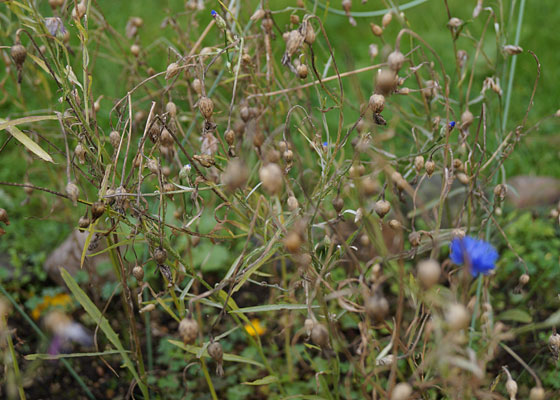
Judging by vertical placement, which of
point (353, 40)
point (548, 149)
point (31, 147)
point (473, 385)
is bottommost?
point (548, 149)

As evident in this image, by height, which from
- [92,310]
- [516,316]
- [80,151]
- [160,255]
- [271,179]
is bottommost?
[516,316]

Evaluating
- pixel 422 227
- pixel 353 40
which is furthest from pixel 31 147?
pixel 353 40

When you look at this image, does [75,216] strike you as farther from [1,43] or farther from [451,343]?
[451,343]

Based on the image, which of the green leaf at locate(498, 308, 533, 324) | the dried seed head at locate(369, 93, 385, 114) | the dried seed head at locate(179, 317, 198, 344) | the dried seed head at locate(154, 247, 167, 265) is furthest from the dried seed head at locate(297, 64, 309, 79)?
the green leaf at locate(498, 308, 533, 324)

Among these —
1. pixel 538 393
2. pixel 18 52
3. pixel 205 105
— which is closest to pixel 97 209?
pixel 205 105

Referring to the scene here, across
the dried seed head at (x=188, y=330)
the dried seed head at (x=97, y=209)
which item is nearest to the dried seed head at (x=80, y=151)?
the dried seed head at (x=97, y=209)

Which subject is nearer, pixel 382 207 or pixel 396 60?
pixel 396 60

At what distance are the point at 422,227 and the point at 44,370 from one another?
1.36 meters

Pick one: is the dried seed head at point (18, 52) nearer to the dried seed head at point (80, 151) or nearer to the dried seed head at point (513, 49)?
the dried seed head at point (80, 151)

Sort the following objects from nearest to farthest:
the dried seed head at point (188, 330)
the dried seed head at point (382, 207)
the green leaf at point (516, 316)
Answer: the dried seed head at point (188, 330) < the dried seed head at point (382, 207) < the green leaf at point (516, 316)

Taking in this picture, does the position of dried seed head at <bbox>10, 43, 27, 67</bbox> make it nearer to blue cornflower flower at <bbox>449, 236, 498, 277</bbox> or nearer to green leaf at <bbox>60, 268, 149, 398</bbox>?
green leaf at <bbox>60, 268, 149, 398</bbox>

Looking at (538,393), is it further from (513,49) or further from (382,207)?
(513,49)

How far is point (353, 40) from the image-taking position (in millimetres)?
3355

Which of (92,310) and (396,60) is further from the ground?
(396,60)
